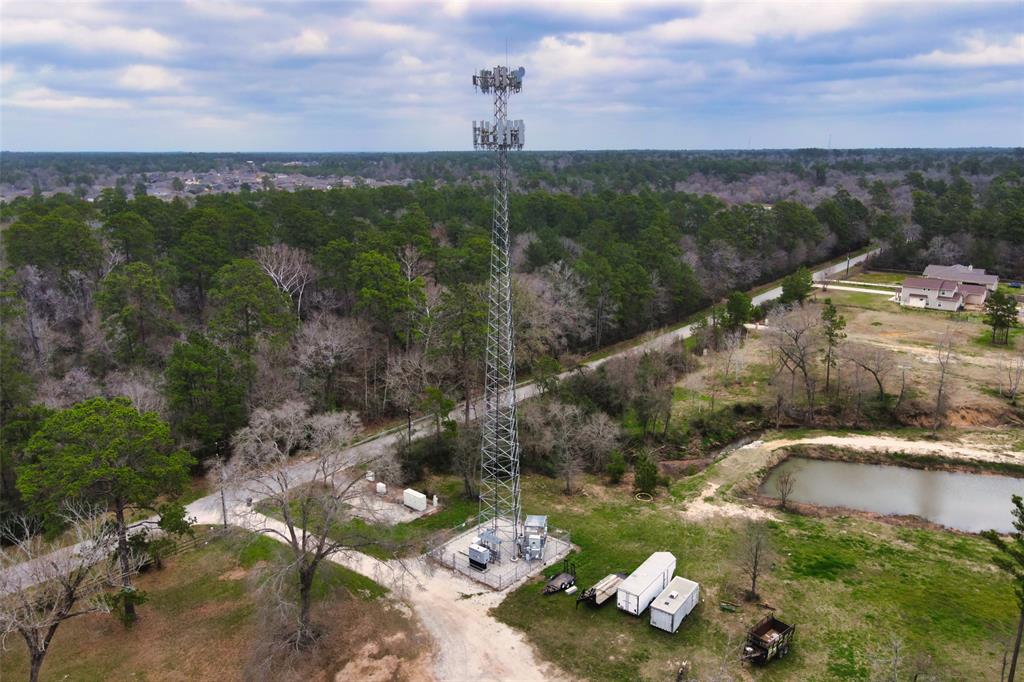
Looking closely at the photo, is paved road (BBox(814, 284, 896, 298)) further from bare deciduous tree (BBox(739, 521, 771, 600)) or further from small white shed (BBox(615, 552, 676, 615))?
small white shed (BBox(615, 552, 676, 615))

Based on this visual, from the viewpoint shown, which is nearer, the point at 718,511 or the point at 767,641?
the point at 767,641

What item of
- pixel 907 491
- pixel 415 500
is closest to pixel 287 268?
pixel 415 500

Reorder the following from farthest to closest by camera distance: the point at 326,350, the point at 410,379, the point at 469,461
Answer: the point at 326,350
the point at 410,379
the point at 469,461

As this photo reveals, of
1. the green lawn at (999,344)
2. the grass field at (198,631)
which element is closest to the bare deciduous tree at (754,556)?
the grass field at (198,631)

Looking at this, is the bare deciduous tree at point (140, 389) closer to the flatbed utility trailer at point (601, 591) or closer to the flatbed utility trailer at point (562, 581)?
the flatbed utility trailer at point (562, 581)

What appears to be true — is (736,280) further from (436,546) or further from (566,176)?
(566,176)

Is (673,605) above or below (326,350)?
below

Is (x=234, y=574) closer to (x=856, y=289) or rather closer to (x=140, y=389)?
(x=140, y=389)
